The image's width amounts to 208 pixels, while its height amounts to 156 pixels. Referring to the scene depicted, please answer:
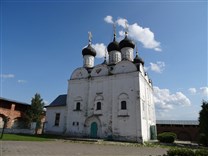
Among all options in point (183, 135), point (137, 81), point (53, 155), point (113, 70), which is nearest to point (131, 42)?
point (113, 70)

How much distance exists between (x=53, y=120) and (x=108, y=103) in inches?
382

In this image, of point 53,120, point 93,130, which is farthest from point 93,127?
point 53,120

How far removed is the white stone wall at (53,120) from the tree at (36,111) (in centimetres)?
471

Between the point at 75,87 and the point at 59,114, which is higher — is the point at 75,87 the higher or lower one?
the higher one

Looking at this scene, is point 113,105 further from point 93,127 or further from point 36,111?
point 36,111

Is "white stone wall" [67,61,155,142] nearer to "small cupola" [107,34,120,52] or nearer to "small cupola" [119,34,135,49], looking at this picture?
"small cupola" [119,34,135,49]

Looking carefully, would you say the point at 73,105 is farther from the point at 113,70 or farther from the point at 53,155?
the point at 53,155

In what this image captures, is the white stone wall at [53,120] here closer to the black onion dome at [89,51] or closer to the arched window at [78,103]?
the arched window at [78,103]

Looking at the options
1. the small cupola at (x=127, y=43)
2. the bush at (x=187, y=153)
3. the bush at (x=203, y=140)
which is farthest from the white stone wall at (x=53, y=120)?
the bush at (x=187, y=153)

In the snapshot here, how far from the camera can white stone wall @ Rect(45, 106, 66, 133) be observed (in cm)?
2482

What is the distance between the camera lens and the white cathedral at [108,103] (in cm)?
2011

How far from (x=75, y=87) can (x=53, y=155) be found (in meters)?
17.1

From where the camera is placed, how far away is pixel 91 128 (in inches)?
871

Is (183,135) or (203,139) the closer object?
(203,139)
